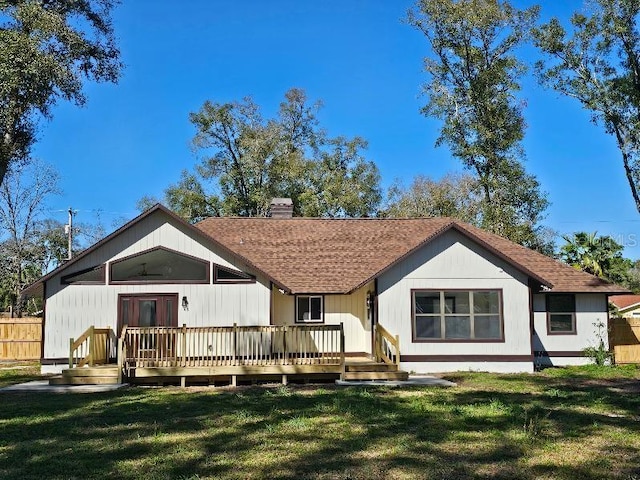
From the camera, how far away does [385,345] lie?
1788 cm

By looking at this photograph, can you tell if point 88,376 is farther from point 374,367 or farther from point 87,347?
point 374,367

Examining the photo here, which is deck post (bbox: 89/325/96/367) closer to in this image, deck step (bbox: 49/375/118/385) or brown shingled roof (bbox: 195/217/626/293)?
deck step (bbox: 49/375/118/385)

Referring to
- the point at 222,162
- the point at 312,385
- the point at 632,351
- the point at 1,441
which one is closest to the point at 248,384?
the point at 312,385

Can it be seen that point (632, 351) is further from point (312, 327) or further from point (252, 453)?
point (252, 453)

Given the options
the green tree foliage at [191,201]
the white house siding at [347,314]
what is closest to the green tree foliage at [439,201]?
the green tree foliage at [191,201]

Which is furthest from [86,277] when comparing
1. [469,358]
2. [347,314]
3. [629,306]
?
[629,306]

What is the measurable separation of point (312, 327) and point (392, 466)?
28.5 feet

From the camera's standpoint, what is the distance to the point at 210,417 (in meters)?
10.9

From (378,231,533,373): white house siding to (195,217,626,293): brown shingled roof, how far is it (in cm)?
39

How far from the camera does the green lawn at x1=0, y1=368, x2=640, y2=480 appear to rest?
733cm

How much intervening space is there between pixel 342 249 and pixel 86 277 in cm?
892

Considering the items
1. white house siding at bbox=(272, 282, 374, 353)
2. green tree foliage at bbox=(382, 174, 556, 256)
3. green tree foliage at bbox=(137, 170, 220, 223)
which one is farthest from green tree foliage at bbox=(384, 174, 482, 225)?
white house siding at bbox=(272, 282, 374, 353)

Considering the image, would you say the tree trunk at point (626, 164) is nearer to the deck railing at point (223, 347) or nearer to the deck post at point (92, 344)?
the deck railing at point (223, 347)

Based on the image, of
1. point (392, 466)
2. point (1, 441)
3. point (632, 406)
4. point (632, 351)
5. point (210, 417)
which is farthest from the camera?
point (632, 351)
